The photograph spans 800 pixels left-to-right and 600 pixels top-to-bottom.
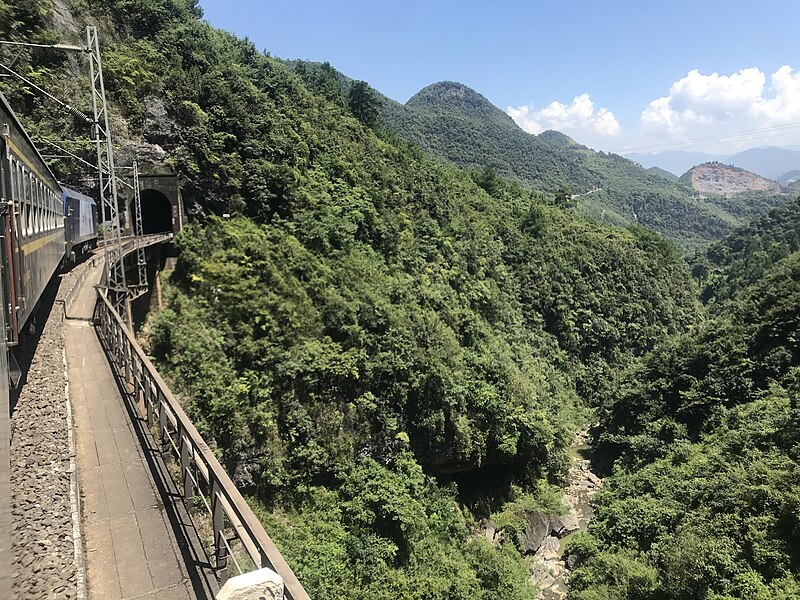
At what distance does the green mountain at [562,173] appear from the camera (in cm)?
10244

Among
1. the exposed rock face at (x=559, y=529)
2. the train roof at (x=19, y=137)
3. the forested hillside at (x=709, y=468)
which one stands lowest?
the exposed rock face at (x=559, y=529)

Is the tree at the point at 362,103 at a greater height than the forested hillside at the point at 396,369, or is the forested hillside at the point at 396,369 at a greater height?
the tree at the point at 362,103

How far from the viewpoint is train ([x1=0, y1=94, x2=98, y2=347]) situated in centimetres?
597

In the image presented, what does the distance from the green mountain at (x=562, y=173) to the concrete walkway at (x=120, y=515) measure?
90885 mm

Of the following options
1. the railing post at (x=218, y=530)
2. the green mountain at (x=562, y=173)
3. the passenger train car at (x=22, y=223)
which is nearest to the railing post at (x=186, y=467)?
the railing post at (x=218, y=530)

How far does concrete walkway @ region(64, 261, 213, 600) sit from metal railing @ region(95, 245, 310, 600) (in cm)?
34

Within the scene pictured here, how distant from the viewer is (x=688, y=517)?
57.0 feet

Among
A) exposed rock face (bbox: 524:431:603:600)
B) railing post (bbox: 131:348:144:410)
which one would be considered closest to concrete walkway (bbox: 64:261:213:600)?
railing post (bbox: 131:348:144:410)

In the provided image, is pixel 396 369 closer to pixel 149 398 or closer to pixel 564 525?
pixel 564 525

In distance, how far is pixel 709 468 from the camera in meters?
19.9

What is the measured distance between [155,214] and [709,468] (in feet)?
111

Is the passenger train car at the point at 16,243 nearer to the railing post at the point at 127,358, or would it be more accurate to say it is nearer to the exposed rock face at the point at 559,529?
the railing post at the point at 127,358

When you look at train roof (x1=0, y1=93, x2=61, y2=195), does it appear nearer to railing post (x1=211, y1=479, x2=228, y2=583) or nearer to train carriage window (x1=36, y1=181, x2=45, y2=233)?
train carriage window (x1=36, y1=181, x2=45, y2=233)

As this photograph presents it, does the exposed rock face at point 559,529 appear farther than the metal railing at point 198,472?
Yes
